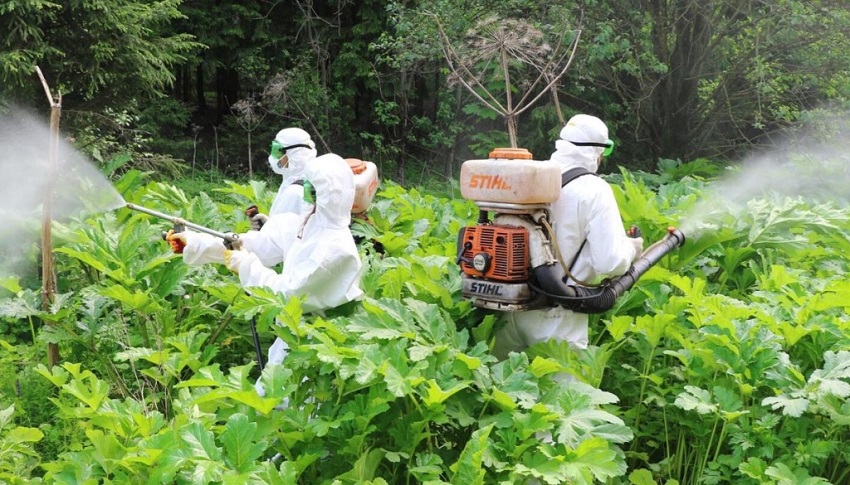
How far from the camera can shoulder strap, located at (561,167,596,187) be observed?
196 inches

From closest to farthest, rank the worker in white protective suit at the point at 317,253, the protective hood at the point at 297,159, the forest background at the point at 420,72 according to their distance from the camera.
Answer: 1. the worker in white protective suit at the point at 317,253
2. the protective hood at the point at 297,159
3. the forest background at the point at 420,72

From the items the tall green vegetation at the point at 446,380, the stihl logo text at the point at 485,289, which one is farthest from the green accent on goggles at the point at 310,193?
the stihl logo text at the point at 485,289

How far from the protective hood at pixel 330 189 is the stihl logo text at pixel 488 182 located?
77 centimetres

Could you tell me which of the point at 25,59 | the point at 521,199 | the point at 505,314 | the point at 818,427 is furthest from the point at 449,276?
the point at 25,59

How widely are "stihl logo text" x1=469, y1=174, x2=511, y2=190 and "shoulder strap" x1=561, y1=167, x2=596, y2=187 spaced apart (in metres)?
0.49

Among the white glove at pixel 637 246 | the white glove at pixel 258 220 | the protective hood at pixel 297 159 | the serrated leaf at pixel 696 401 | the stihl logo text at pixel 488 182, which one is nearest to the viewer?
the serrated leaf at pixel 696 401

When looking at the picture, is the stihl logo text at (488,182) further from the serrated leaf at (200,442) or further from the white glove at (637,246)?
the serrated leaf at (200,442)

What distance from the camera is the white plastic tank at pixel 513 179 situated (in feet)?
15.0

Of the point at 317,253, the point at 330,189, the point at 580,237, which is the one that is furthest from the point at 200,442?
the point at 580,237

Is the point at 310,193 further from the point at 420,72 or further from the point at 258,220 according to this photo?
the point at 420,72

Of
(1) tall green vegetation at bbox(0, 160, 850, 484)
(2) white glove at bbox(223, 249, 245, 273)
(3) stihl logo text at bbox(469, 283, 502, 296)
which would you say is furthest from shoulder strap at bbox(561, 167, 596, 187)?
(2) white glove at bbox(223, 249, 245, 273)

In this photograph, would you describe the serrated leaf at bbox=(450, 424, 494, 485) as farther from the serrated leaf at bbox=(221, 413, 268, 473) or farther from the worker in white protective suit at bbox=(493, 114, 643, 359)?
the worker in white protective suit at bbox=(493, 114, 643, 359)

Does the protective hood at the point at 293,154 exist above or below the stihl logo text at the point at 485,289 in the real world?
above

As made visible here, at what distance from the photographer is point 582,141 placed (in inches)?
202
